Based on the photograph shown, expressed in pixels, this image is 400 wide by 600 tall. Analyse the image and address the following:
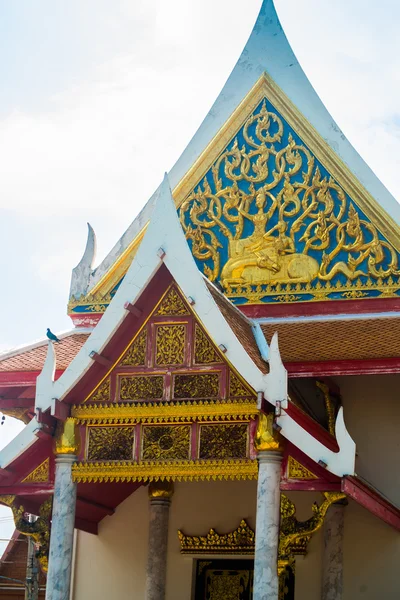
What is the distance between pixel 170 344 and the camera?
10.7m

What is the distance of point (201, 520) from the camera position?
503 inches

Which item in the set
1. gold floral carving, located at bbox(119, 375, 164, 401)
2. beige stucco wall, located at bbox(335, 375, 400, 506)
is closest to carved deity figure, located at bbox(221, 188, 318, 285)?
beige stucco wall, located at bbox(335, 375, 400, 506)

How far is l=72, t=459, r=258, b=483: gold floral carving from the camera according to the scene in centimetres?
1026

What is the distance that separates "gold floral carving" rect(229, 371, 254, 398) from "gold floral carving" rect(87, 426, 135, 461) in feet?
3.41

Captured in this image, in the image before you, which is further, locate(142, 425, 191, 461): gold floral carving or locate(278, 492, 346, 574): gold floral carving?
locate(142, 425, 191, 461): gold floral carving

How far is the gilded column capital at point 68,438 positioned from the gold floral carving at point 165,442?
65 cm

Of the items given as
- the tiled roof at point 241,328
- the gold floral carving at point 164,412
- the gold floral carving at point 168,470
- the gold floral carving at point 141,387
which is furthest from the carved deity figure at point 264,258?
the gold floral carving at point 168,470

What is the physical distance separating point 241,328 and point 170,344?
0.83 m

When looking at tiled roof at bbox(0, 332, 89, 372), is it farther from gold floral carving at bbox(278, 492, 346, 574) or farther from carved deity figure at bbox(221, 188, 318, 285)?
gold floral carving at bbox(278, 492, 346, 574)

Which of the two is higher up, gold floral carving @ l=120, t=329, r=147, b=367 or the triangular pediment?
the triangular pediment

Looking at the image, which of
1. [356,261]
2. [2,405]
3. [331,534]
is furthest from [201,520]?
[356,261]

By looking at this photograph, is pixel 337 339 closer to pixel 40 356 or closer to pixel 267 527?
pixel 267 527

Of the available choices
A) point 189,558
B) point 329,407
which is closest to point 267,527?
point 329,407

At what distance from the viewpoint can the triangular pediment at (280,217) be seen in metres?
13.1
